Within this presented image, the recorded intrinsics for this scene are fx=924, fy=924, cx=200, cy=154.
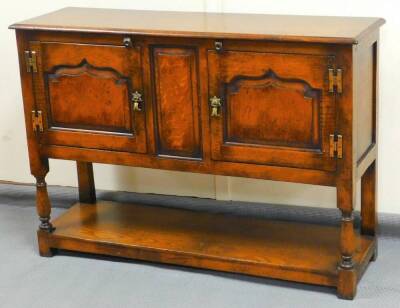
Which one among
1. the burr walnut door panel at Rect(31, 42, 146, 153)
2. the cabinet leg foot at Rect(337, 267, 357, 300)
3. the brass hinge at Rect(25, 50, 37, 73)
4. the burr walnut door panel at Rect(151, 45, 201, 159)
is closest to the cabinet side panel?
the cabinet leg foot at Rect(337, 267, 357, 300)

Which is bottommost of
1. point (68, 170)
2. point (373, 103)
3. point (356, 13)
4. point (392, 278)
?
point (392, 278)

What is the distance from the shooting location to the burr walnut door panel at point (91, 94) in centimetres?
311

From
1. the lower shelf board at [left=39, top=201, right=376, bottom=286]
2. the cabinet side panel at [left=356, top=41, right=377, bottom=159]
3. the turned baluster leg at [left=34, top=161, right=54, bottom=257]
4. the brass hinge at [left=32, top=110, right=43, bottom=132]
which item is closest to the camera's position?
the cabinet side panel at [left=356, top=41, right=377, bottom=159]

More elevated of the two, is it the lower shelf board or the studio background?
the studio background

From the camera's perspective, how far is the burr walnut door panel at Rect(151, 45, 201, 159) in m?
3.02

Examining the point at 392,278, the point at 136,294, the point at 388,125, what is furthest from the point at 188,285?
the point at 388,125

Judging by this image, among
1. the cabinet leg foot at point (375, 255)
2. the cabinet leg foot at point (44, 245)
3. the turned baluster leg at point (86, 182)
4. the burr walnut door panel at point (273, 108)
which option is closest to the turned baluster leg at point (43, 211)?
the cabinet leg foot at point (44, 245)

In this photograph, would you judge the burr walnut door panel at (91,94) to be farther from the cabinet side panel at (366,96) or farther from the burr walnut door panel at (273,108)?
the cabinet side panel at (366,96)

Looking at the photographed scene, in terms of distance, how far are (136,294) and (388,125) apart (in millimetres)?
1100

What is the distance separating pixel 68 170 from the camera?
398cm

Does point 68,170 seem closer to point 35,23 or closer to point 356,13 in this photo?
point 35,23

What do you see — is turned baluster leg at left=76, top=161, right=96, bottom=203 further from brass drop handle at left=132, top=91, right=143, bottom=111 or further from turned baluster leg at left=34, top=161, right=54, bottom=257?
brass drop handle at left=132, top=91, right=143, bottom=111

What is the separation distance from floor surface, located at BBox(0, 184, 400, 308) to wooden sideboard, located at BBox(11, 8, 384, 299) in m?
0.05

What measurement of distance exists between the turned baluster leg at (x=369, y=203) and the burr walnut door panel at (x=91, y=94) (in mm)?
798
